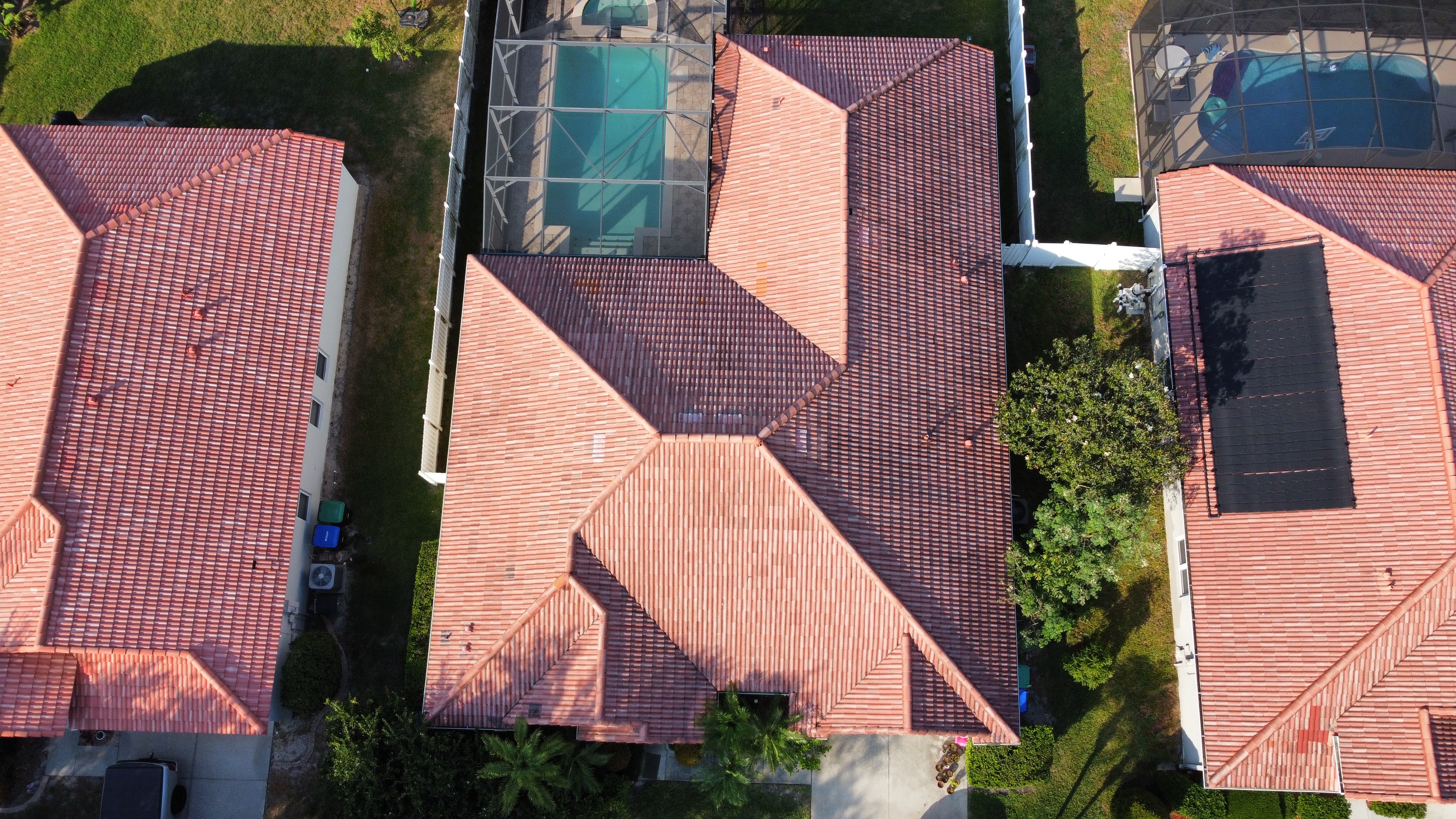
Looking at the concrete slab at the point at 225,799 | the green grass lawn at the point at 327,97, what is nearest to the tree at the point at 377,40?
the green grass lawn at the point at 327,97

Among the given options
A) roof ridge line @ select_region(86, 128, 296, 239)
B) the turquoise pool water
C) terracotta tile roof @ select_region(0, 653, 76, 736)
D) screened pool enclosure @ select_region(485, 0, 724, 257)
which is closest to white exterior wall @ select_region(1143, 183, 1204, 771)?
screened pool enclosure @ select_region(485, 0, 724, 257)

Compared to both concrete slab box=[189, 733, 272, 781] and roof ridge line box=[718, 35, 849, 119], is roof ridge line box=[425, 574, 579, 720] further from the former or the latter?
roof ridge line box=[718, 35, 849, 119]

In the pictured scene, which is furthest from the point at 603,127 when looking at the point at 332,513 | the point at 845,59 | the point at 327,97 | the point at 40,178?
the point at 40,178

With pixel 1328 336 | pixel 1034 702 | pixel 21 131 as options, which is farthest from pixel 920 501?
pixel 21 131

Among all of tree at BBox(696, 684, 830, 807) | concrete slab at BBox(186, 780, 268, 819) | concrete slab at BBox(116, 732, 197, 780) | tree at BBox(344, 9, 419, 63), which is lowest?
concrete slab at BBox(186, 780, 268, 819)

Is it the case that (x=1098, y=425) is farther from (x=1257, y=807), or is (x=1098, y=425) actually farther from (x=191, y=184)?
(x=191, y=184)

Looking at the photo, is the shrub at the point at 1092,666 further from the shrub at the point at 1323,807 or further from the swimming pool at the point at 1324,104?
the swimming pool at the point at 1324,104
